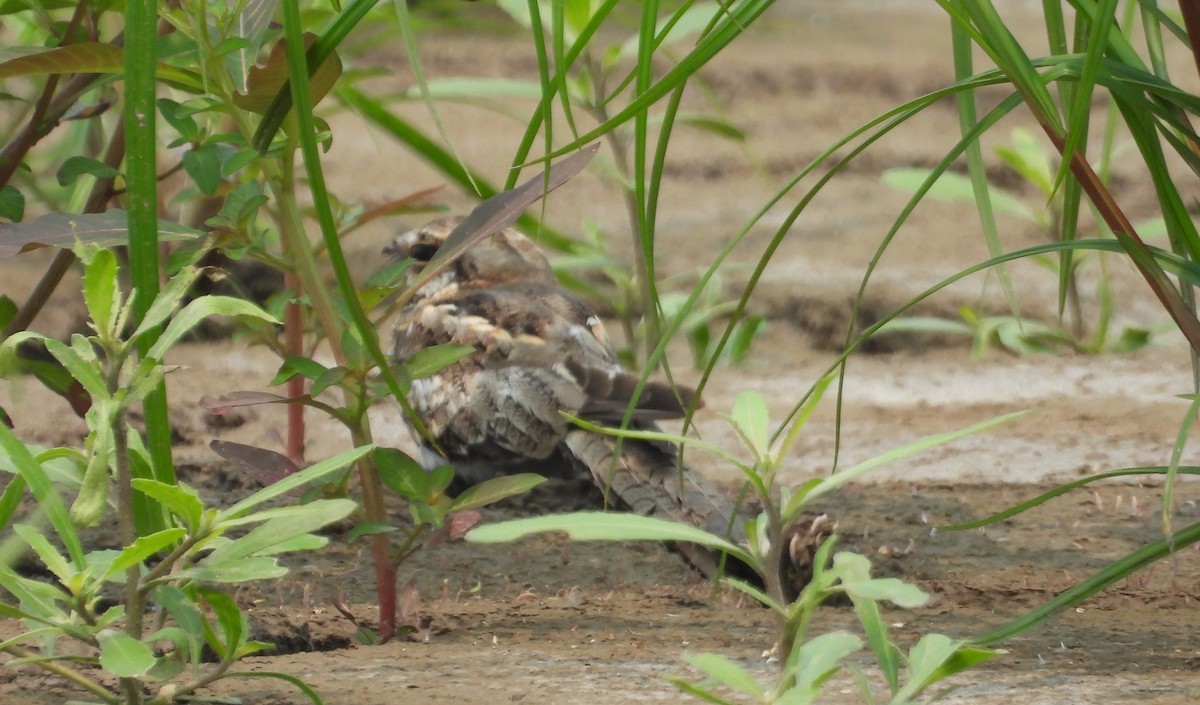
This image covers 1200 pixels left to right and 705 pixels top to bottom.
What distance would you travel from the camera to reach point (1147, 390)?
13.2ft

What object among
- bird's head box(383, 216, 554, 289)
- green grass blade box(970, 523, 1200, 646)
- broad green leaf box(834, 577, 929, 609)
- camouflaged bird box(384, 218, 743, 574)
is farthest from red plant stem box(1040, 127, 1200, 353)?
bird's head box(383, 216, 554, 289)

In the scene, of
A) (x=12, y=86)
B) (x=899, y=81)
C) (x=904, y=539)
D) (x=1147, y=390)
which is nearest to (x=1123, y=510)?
(x=904, y=539)

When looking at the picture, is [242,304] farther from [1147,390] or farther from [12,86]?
[12,86]

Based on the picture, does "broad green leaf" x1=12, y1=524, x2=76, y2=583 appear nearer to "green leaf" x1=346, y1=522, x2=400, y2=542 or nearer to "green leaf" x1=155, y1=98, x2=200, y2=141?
"green leaf" x1=346, y1=522, x2=400, y2=542

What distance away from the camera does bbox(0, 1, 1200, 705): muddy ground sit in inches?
74.7

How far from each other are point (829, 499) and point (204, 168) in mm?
1534

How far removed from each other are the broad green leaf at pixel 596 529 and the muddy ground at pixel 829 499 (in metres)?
0.31

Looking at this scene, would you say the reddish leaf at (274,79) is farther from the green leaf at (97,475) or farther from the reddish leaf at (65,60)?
the green leaf at (97,475)

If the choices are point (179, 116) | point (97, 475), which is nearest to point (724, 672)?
point (97, 475)

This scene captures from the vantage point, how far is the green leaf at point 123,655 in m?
1.43

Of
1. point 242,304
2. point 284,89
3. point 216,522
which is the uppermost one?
point 284,89

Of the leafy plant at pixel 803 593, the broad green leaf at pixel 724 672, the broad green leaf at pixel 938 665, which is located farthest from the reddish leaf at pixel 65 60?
the broad green leaf at pixel 938 665

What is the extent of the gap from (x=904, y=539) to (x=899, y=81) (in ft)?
21.0

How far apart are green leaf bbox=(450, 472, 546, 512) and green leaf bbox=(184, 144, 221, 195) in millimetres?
652
